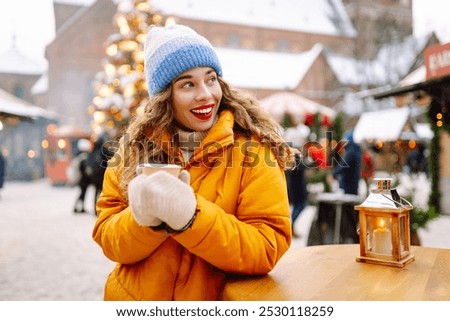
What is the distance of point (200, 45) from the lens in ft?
4.96

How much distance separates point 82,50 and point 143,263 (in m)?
23.9

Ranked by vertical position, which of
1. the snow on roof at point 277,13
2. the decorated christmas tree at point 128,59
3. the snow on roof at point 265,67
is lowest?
the decorated christmas tree at point 128,59

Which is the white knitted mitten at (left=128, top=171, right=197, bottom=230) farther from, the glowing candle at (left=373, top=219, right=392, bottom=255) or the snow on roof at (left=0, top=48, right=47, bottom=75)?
the snow on roof at (left=0, top=48, right=47, bottom=75)

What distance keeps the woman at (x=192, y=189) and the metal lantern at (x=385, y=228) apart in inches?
14.1

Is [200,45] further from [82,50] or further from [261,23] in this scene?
[261,23]

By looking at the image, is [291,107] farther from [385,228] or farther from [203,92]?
[203,92]

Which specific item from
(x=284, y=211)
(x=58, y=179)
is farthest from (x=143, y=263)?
(x=58, y=179)

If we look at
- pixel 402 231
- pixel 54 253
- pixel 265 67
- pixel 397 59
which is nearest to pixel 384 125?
pixel 397 59

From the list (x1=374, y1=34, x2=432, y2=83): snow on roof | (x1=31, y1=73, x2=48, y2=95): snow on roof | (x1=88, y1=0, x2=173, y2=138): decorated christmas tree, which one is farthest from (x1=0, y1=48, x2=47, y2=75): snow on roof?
(x1=374, y1=34, x2=432, y2=83): snow on roof

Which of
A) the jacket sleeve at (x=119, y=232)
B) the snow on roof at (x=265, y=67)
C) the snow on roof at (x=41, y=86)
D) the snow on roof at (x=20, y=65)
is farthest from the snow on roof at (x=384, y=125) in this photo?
the snow on roof at (x=41, y=86)

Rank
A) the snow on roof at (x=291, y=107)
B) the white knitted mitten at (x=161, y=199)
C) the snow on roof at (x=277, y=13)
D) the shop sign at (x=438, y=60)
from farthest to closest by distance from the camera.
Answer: the snow on roof at (x=277, y=13) → the snow on roof at (x=291, y=107) → the shop sign at (x=438, y=60) → the white knitted mitten at (x=161, y=199)

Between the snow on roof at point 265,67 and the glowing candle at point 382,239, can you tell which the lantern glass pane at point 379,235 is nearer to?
the glowing candle at point 382,239

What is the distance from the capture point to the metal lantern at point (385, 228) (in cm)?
152

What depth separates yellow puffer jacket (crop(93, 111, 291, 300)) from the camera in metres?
1.29
